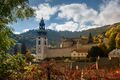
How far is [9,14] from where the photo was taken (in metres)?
14.7

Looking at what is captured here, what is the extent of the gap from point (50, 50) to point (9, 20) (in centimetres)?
11681

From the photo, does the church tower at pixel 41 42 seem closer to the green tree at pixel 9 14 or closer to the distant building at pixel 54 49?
the distant building at pixel 54 49

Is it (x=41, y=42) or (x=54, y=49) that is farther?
(x=41, y=42)

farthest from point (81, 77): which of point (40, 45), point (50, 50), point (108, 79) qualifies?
point (40, 45)

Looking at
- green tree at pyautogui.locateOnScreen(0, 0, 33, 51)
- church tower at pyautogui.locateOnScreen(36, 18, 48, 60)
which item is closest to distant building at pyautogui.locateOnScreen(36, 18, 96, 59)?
church tower at pyautogui.locateOnScreen(36, 18, 48, 60)

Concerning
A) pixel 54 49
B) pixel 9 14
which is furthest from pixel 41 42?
pixel 9 14

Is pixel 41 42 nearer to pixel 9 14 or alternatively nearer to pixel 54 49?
pixel 54 49

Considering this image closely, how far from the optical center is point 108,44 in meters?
92.2

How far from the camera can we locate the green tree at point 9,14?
1435cm

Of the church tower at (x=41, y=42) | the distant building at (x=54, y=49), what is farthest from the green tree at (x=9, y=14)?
the church tower at (x=41, y=42)

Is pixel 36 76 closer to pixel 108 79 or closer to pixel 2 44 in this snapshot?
pixel 2 44

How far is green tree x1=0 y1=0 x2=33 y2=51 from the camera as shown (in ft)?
47.1

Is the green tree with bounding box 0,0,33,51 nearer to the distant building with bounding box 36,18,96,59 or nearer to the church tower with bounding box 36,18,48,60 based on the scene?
the distant building with bounding box 36,18,96,59

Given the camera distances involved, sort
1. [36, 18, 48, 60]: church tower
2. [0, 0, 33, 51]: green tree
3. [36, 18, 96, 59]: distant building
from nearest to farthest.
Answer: [0, 0, 33, 51]: green tree
[36, 18, 96, 59]: distant building
[36, 18, 48, 60]: church tower
